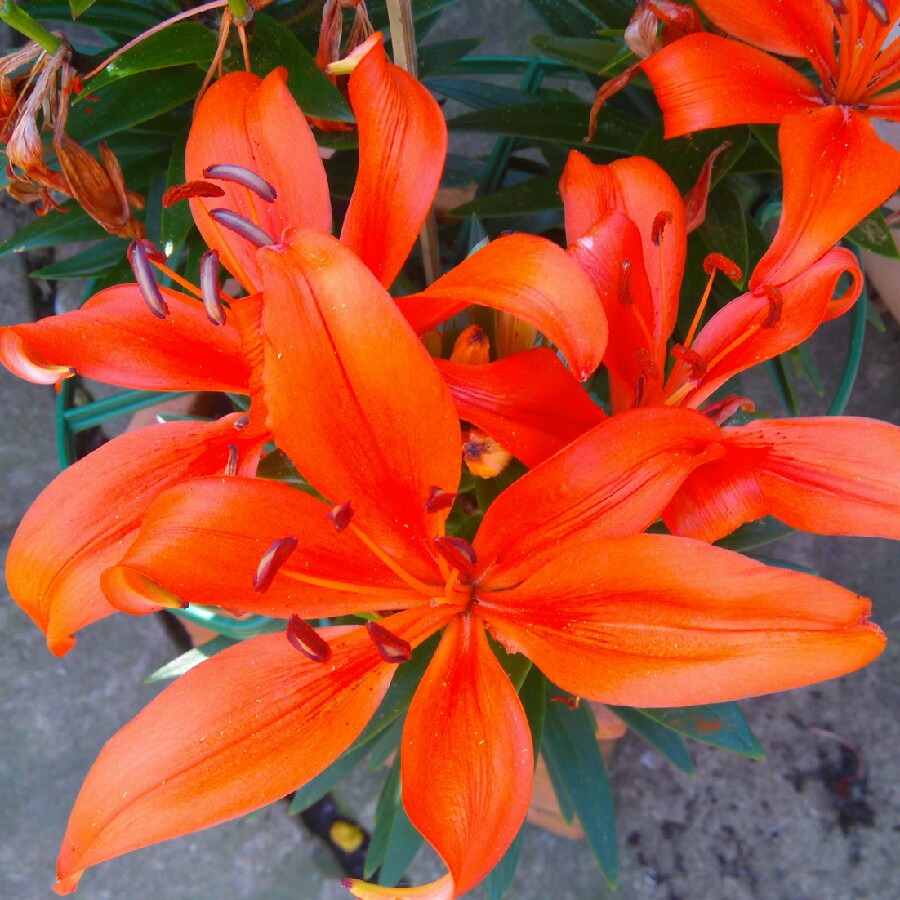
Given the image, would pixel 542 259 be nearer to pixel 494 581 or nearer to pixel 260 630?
pixel 494 581

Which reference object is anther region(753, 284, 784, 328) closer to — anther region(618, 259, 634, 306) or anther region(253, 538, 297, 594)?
anther region(618, 259, 634, 306)

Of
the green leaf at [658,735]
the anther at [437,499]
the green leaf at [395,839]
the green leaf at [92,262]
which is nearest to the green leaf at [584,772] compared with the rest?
the green leaf at [658,735]

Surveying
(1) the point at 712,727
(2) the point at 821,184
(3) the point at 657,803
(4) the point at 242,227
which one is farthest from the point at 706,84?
(3) the point at 657,803

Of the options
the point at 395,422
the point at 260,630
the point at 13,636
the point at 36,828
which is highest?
the point at 395,422

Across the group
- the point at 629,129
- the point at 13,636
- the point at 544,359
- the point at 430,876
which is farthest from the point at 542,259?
the point at 13,636

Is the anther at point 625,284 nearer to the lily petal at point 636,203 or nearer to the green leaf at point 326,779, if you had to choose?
the lily petal at point 636,203

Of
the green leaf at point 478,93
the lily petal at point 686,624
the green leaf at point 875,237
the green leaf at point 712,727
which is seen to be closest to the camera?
the lily petal at point 686,624
